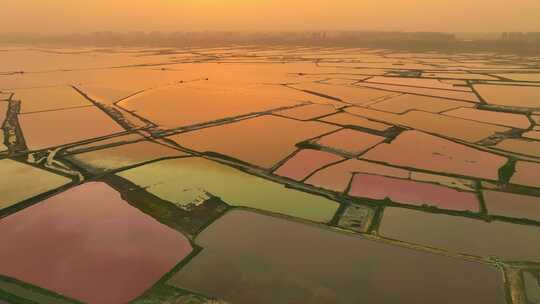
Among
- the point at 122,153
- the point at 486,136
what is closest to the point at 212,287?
the point at 122,153

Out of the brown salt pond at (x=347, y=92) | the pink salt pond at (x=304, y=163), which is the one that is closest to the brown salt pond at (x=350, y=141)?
the pink salt pond at (x=304, y=163)

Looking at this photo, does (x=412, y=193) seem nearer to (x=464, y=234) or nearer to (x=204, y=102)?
(x=464, y=234)

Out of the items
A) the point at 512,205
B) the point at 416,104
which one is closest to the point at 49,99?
the point at 416,104

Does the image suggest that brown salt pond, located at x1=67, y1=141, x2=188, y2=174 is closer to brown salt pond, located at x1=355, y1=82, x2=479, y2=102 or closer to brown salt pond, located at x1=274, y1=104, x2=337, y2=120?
brown salt pond, located at x1=274, y1=104, x2=337, y2=120

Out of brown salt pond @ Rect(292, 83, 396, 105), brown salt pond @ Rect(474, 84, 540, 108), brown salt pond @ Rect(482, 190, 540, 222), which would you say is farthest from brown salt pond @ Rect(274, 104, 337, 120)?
brown salt pond @ Rect(474, 84, 540, 108)

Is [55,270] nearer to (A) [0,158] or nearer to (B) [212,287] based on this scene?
(B) [212,287]
